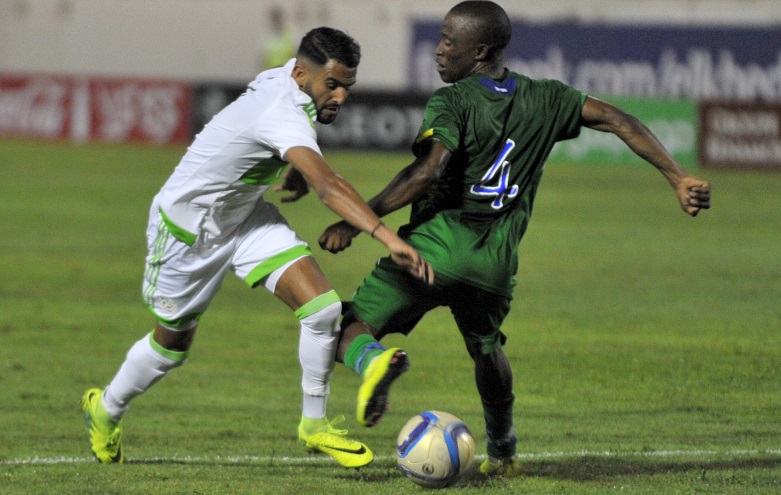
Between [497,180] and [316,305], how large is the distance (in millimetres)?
1016

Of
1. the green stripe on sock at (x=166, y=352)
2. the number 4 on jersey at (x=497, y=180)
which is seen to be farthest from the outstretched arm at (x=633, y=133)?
the green stripe on sock at (x=166, y=352)

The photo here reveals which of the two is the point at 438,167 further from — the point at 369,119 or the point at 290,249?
the point at 369,119

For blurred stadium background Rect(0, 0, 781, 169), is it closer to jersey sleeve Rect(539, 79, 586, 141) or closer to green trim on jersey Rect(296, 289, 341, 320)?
jersey sleeve Rect(539, 79, 586, 141)

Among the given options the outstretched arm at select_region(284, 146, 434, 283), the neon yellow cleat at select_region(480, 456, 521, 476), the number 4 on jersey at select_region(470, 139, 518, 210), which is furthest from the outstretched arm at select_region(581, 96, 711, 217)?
the neon yellow cleat at select_region(480, 456, 521, 476)

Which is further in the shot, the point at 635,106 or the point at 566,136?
the point at 635,106

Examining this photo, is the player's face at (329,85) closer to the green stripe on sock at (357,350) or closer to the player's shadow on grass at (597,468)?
the green stripe on sock at (357,350)

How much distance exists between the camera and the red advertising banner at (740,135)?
27.8 m

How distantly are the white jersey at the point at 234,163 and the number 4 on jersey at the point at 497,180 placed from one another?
81cm

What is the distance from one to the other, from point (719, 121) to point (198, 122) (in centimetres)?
1170

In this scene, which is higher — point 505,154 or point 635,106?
point 505,154

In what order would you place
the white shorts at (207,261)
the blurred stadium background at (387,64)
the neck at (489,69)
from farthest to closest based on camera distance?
1. the blurred stadium background at (387,64)
2. the white shorts at (207,261)
3. the neck at (489,69)

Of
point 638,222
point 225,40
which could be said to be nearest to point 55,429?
point 638,222

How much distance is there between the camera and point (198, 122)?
30016 mm

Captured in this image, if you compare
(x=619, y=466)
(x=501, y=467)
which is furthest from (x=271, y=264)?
(x=619, y=466)
